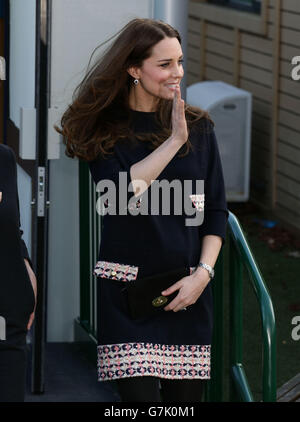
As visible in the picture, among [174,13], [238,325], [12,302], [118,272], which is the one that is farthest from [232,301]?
[174,13]

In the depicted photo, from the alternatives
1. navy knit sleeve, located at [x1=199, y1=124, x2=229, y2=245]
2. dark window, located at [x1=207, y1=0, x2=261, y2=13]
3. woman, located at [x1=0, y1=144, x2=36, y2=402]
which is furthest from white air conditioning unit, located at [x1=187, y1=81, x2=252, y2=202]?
woman, located at [x1=0, y1=144, x2=36, y2=402]

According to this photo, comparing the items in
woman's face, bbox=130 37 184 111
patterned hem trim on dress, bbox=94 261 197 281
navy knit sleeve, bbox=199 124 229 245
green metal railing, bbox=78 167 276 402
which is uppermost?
woman's face, bbox=130 37 184 111

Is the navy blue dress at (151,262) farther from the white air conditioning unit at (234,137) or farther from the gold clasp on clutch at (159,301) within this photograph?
the white air conditioning unit at (234,137)

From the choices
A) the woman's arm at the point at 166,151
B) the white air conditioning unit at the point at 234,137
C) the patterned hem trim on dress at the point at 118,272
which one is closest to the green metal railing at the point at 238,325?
the patterned hem trim on dress at the point at 118,272

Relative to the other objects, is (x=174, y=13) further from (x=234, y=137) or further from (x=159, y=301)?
(x=234, y=137)

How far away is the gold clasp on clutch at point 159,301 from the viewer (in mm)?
3062

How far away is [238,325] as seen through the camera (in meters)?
3.76

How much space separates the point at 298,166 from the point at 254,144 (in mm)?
1109

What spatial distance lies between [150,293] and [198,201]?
320 mm

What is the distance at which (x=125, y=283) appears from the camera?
3.05 meters

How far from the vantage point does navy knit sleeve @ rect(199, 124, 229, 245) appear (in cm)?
315

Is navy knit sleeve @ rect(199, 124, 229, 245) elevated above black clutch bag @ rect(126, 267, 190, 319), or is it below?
above

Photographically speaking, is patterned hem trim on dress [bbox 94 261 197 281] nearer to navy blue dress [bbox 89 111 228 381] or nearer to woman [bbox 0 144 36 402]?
navy blue dress [bbox 89 111 228 381]
